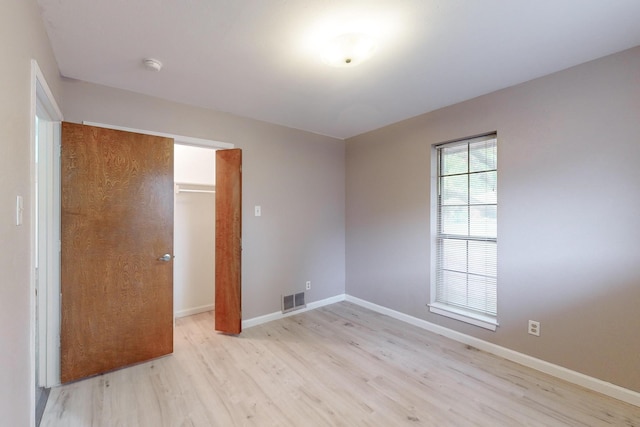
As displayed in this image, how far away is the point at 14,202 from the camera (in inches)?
46.5

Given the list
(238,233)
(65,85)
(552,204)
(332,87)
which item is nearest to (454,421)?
(552,204)

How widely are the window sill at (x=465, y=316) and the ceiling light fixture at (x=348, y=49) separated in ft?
8.22

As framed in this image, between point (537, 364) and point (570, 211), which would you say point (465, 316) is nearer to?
point (537, 364)

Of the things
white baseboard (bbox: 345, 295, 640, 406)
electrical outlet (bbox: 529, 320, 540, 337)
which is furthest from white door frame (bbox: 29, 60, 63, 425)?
electrical outlet (bbox: 529, 320, 540, 337)

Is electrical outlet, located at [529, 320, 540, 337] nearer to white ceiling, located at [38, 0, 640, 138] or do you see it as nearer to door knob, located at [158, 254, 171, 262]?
white ceiling, located at [38, 0, 640, 138]

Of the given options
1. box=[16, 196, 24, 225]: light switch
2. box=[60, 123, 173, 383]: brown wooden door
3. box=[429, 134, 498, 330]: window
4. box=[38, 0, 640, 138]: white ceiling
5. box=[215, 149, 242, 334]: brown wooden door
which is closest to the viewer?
box=[16, 196, 24, 225]: light switch

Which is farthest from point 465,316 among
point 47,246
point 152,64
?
point 47,246

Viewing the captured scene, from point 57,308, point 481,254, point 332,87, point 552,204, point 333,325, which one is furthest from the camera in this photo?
point 333,325

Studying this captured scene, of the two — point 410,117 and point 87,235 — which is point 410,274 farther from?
point 87,235

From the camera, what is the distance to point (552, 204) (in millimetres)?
2246

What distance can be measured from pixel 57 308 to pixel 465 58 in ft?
11.6

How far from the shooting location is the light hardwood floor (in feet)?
5.83

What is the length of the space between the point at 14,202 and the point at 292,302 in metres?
2.82

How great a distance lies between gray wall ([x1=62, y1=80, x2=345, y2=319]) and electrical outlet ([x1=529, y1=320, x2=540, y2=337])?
2287mm
